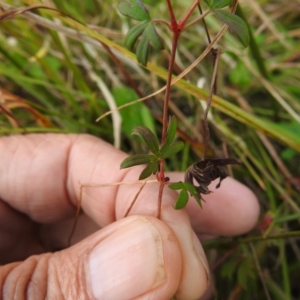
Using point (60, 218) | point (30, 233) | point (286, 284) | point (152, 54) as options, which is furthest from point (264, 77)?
point (30, 233)

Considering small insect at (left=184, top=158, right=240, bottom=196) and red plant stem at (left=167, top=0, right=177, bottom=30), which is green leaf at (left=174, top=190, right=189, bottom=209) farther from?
red plant stem at (left=167, top=0, right=177, bottom=30)

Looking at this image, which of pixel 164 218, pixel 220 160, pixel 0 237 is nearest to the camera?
pixel 220 160

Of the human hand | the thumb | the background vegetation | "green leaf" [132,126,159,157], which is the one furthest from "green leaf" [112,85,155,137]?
"green leaf" [132,126,159,157]

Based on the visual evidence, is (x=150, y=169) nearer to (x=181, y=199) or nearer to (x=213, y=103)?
(x=181, y=199)

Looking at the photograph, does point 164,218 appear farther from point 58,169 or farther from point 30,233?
point 30,233

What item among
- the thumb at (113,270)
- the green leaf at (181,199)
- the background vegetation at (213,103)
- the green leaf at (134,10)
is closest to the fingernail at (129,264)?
the thumb at (113,270)

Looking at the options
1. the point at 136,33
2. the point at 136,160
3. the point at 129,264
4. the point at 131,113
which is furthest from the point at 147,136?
the point at 131,113

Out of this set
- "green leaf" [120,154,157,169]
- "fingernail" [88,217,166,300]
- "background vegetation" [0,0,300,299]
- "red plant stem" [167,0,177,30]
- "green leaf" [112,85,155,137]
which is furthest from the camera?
"green leaf" [112,85,155,137]

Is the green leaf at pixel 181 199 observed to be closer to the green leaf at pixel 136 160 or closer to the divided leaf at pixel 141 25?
the green leaf at pixel 136 160
